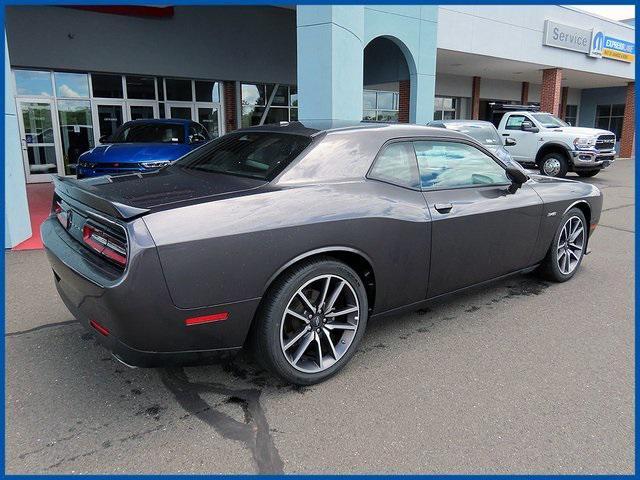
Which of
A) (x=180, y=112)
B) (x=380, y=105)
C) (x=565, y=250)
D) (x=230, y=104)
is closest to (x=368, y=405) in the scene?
(x=565, y=250)

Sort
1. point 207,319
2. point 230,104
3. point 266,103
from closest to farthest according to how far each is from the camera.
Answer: point 207,319
point 230,104
point 266,103

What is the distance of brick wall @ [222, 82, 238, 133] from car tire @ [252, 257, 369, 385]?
14170 mm

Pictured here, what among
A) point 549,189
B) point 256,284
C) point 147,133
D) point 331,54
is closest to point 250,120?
point 147,133

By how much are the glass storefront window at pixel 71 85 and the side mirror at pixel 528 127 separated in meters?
12.9

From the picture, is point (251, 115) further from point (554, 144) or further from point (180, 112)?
point (554, 144)

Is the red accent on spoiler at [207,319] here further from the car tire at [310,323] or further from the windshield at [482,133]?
the windshield at [482,133]

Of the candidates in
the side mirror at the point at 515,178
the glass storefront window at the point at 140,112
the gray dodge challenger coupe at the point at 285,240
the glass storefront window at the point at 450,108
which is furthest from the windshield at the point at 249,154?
the glass storefront window at the point at 450,108

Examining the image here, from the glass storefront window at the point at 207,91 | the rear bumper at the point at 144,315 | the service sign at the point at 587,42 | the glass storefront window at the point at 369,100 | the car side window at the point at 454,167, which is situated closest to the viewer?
the rear bumper at the point at 144,315

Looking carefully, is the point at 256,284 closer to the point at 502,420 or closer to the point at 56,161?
the point at 502,420

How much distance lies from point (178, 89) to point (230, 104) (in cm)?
176

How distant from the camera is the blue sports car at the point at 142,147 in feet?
26.7

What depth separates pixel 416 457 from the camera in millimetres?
2367

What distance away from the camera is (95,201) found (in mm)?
2672

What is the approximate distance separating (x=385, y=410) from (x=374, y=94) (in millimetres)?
19504
